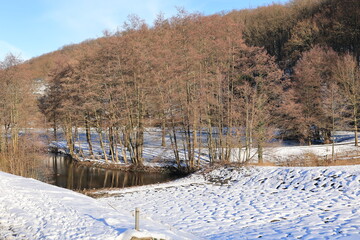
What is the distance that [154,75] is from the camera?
2303cm

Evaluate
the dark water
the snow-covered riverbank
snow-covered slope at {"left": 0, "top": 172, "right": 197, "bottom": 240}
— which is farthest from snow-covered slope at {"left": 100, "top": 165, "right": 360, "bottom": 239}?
the dark water

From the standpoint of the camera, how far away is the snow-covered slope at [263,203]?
324 inches

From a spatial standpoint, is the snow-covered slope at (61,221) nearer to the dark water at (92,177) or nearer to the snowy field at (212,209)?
the snowy field at (212,209)

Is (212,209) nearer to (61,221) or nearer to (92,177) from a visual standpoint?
(61,221)

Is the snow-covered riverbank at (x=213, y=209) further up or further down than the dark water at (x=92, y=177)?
further up

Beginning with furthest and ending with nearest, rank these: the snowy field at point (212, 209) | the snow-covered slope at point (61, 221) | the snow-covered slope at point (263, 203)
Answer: the snow-covered slope at point (263, 203), the snowy field at point (212, 209), the snow-covered slope at point (61, 221)

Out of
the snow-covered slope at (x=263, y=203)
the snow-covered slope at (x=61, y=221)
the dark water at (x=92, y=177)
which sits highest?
the snow-covered slope at (x=61, y=221)

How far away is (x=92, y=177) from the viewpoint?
74.6 feet

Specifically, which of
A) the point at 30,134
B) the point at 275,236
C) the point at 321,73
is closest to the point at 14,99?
the point at 30,134

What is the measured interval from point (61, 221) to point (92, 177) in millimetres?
15049

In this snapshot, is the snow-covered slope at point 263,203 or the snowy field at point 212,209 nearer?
the snowy field at point 212,209

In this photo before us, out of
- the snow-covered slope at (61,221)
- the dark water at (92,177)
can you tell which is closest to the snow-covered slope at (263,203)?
the snow-covered slope at (61,221)

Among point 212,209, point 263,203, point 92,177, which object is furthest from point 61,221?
point 92,177

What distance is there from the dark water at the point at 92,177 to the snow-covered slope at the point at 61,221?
8.43m
